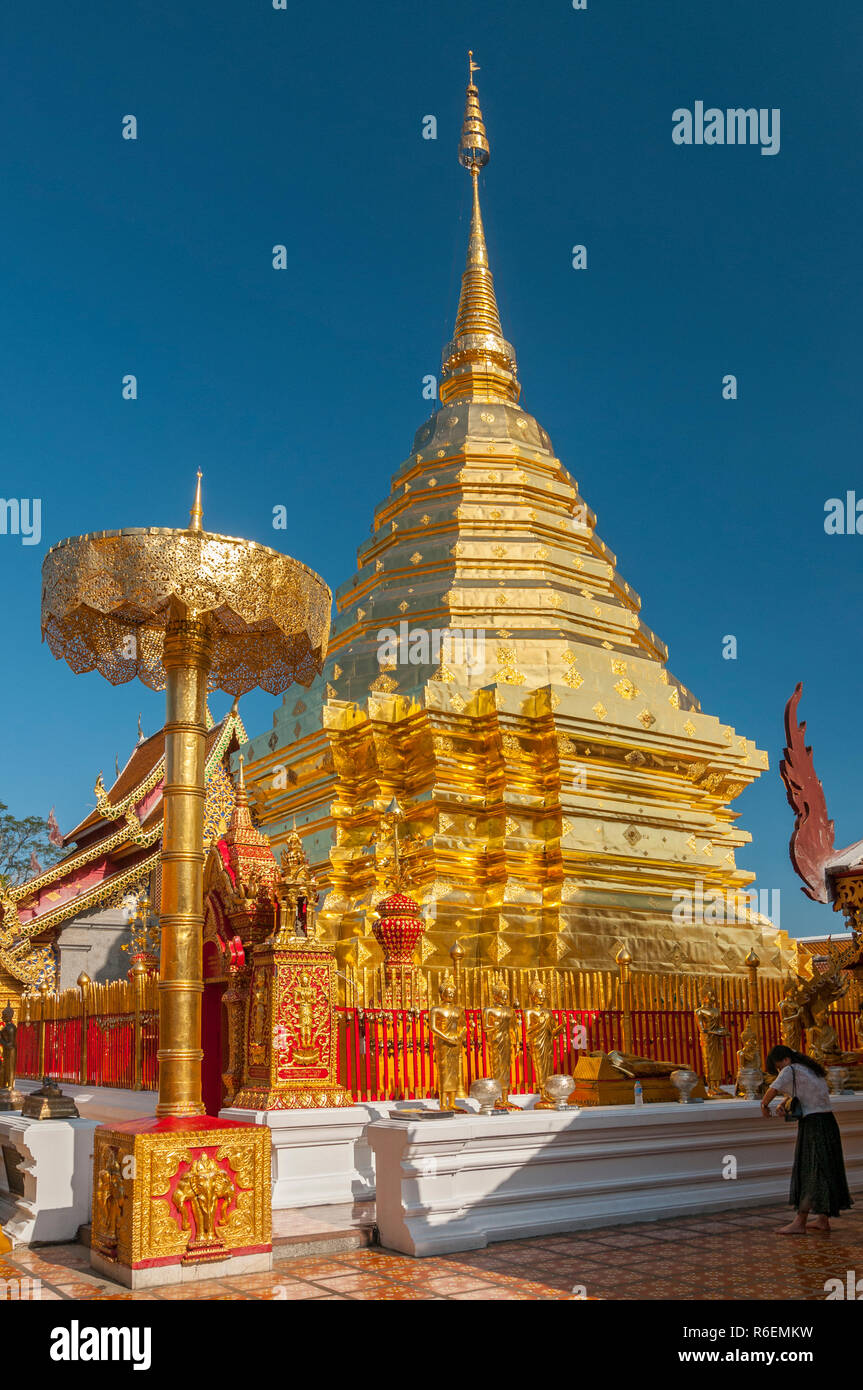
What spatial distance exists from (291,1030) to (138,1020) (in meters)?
2.48

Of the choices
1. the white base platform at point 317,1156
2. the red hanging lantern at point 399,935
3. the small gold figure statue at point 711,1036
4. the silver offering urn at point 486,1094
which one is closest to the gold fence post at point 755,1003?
the small gold figure statue at point 711,1036

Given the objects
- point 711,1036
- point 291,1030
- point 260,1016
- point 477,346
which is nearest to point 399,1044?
point 291,1030

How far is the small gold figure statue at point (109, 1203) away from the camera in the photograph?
6258 millimetres

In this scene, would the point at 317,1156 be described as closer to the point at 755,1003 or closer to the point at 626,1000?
the point at 626,1000

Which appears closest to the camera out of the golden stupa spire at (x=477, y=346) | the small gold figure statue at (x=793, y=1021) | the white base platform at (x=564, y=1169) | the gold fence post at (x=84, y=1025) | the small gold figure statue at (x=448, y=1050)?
the white base platform at (x=564, y=1169)

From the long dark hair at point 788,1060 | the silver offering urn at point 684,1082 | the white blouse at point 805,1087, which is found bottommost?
the silver offering urn at point 684,1082

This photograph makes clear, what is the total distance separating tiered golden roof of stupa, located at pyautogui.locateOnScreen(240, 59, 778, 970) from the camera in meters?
15.3

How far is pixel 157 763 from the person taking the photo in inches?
814

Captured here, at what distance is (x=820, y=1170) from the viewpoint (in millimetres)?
7609

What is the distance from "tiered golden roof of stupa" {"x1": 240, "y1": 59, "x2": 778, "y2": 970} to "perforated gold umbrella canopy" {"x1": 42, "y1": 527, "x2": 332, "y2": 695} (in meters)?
7.41

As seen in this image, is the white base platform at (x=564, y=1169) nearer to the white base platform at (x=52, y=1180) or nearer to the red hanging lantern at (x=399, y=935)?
the white base platform at (x=52, y=1180)

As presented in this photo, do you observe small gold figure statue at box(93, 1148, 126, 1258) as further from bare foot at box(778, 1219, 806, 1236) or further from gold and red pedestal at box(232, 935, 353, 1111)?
bare foot at box(778, 1219, 806, 1236)

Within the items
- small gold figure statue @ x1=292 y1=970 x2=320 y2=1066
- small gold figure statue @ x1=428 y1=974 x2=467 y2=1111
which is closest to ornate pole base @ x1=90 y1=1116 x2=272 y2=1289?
small gold figure statue @ x1=292 y1=970 x2=320 y2=1066

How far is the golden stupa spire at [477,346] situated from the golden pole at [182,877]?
54.4ft
